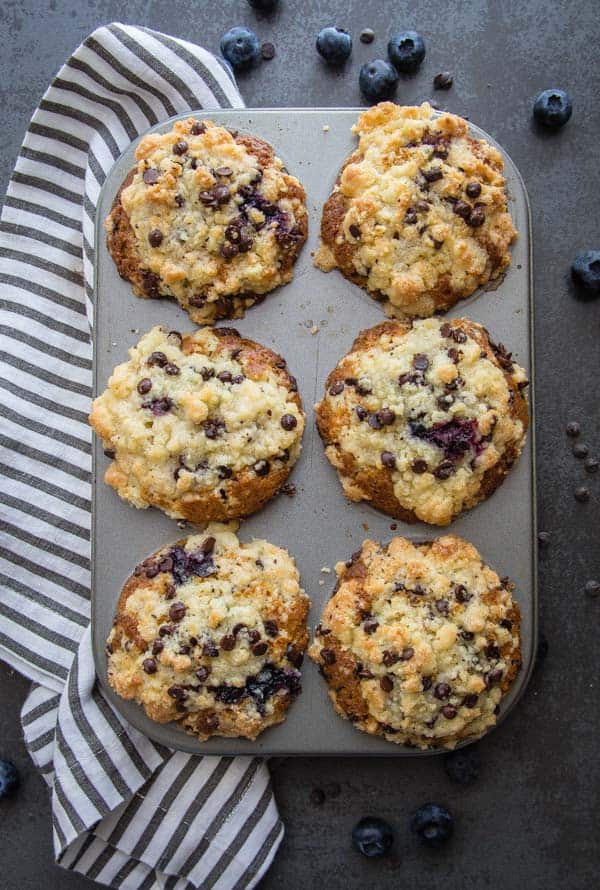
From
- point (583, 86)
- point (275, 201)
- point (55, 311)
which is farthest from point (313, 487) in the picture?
point (583, 86)

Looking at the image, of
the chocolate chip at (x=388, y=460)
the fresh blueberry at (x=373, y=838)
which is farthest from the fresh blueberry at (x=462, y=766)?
the chocolate chip at (x=388, y=460)

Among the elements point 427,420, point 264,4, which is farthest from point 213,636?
point 264,4

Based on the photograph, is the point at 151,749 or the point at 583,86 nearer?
the point at 151,749

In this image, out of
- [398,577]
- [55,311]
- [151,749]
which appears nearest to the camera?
[398,577]

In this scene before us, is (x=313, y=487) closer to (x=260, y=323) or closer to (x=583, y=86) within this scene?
(x=260, y=323)

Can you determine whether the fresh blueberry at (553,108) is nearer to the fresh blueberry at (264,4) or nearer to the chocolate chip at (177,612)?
the fresh blueberry at (264,4)

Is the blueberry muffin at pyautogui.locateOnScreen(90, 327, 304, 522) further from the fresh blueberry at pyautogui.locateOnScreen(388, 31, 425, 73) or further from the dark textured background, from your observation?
the fresh blueberry at pyautogui.locateOnScreen(388, 31, 425, 73)

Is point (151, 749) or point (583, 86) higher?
point (583, 86)

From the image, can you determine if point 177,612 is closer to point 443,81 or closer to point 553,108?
point 443,81
